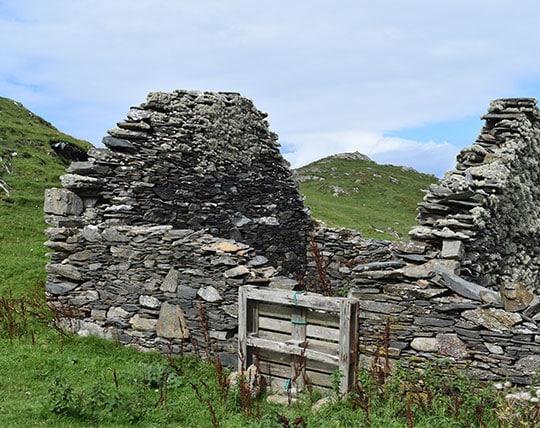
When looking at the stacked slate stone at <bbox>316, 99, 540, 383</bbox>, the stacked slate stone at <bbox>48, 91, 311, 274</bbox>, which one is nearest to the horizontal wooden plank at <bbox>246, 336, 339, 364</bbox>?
the stacked slate stone at <bbox>316, 99, 540, 383</bbox>

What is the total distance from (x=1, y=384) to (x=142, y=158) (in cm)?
588

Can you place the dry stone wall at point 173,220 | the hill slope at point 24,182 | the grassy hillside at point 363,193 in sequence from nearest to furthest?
the dry stone wall at point 173,220
the hill slope at point 24,182
the grassy hillside at point 363,193

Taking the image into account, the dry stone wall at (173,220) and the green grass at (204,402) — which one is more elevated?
the dry stone wall at (173,220)

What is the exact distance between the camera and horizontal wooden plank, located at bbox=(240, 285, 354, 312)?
8.13 metres

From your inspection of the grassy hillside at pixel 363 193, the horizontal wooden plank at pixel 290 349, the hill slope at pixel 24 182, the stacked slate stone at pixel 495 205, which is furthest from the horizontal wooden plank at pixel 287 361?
the grassy hillside at pixel 363 193

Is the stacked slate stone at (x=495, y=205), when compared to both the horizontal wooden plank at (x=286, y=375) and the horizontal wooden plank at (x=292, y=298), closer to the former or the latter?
the horizontal wooden plank at (x=292, y=298)

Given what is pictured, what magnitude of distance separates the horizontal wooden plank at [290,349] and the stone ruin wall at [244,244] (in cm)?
63

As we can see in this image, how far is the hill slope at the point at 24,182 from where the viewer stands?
49.3ft

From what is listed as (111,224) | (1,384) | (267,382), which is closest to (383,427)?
(267,382)

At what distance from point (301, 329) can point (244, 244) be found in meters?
3.83

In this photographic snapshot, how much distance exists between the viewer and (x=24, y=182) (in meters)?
24.0

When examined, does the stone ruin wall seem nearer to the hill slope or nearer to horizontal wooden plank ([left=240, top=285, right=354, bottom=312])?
horizontal wooden plank ([left=240, top=285, right=354, bottom=312])

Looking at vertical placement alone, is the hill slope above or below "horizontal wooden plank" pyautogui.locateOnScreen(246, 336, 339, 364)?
above

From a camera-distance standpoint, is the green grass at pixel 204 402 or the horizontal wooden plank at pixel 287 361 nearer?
the green grass at pixel 204 402
